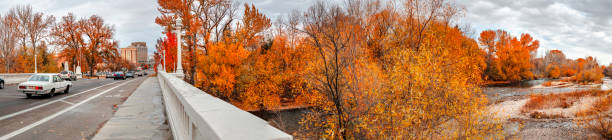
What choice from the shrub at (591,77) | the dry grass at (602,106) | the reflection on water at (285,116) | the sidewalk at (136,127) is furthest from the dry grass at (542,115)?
the shrub at (591,77)

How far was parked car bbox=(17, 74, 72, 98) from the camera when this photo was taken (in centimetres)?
1369

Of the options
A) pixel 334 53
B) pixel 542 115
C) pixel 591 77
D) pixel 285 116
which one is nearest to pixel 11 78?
pixel 285 116

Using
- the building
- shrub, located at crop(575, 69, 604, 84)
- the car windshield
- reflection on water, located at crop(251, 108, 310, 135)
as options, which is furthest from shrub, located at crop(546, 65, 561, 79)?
the building

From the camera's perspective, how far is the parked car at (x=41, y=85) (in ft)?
44.9

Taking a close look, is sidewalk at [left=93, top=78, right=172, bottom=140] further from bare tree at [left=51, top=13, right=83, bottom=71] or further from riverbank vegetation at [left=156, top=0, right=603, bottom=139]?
bare tree at [left=51, top=13, right=83, bottom=71]

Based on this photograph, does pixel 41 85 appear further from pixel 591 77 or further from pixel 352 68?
pixel 591 77

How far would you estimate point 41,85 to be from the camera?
13836 mm

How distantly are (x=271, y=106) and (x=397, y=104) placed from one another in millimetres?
13871

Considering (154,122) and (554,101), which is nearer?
(154,122)

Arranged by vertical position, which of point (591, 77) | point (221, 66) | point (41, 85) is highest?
point (221, 66)

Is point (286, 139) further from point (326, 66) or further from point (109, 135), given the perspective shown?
point (326, 66)

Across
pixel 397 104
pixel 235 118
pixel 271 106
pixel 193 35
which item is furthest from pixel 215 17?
pixel 235 118

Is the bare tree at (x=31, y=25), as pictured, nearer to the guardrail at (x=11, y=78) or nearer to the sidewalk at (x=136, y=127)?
the guardrail at (x=11, y=78)

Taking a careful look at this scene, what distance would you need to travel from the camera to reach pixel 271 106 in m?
25.8
